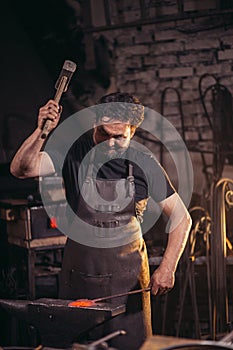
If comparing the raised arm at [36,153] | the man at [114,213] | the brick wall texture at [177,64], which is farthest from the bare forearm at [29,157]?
the brick wall texture at [177,64]

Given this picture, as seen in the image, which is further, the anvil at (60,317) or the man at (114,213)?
the man at (114,213)

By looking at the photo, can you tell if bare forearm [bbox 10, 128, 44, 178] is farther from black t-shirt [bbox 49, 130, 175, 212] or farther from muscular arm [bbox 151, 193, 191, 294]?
muscular arm [bbox 151, 193, 191, 294]

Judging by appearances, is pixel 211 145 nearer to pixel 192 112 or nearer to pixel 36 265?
pixel 192 112

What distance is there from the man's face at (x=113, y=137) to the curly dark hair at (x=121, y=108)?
46 millimetres

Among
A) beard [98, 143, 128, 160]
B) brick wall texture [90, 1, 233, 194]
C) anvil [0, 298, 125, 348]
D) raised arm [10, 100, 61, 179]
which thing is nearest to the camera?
anvil [0, 298, 125, 348]

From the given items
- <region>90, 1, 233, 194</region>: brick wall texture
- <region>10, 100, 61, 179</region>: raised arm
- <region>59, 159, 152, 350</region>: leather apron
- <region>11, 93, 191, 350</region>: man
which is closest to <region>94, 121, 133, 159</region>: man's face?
<region>11, 93, 191, 350</region>: man

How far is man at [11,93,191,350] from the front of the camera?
157 inches

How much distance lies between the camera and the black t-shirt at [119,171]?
404cm

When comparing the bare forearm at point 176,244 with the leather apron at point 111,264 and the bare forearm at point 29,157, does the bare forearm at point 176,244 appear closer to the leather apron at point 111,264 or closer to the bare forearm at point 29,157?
the leather apron at point 111,264

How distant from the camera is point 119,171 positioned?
4129 millimetres

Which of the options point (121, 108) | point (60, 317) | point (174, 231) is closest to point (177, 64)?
point (121, 108)

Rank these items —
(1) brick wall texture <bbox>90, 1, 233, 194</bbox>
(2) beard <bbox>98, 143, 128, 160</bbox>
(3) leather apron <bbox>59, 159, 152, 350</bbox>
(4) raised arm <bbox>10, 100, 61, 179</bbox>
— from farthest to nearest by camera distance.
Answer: (1) brick wall texture <bbox>90, 1, 233, 194</bbox>
(2) beard <bbox>98, 143, 128, 160</bbox>
(3) leather apron <bbox>59, 159, 152, 350</bbox>
(4) raised arm <bbox>10, 100, 61, 179</bbox>

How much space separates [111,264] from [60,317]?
90 centimetres

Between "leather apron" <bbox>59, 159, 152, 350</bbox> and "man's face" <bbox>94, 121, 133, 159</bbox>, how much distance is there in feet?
0.46
